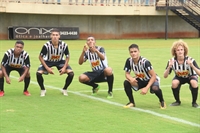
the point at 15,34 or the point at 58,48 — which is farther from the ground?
the point at 58,48

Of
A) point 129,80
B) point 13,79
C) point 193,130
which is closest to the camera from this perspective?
point 193,130

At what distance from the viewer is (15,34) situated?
38.2 m

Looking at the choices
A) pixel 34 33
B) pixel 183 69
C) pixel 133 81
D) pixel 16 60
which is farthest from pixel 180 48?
pixel 34 33

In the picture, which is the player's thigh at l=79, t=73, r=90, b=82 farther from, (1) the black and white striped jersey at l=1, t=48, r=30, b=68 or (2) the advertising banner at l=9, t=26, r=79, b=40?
(2) the advertising banner at l=9, t=26, r=79, b=40

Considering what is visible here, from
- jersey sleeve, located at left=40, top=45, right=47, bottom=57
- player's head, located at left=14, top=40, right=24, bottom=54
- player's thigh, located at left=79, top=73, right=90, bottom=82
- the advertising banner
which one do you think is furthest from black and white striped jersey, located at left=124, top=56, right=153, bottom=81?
the advertising banner

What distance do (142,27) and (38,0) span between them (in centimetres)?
1052

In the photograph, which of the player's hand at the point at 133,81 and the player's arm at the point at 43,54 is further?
the player's arm at the point at 43,54

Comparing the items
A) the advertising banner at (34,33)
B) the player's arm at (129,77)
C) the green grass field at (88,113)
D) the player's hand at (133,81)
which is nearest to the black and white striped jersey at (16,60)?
the green grass field at (88,113)

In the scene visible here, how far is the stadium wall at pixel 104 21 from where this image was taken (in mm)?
40219

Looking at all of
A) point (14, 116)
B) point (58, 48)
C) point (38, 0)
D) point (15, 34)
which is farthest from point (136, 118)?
point (38, 0)

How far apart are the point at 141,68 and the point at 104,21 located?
35.0m

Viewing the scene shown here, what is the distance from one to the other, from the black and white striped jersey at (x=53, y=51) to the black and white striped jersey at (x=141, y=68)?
230 cm

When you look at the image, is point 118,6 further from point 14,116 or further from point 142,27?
point 14,116

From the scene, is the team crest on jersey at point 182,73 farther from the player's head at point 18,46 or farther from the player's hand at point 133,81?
the player's head at point 18,46
